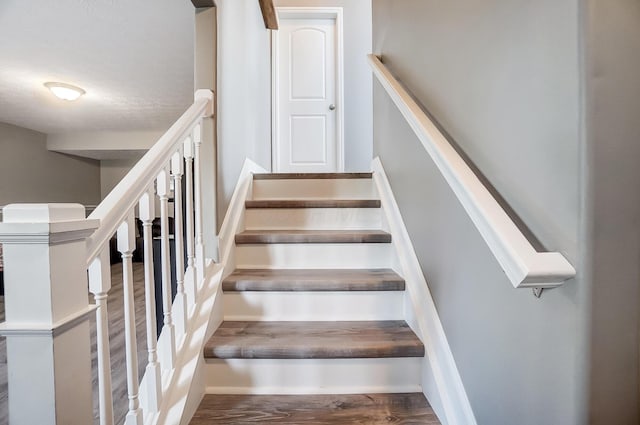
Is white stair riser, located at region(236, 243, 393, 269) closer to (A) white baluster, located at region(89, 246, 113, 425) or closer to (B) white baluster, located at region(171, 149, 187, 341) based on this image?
(B) white baluster, located at region(171, 149, 187, 341)

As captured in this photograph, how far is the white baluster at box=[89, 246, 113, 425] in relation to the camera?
732 mm

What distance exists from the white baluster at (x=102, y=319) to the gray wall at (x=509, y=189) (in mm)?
954

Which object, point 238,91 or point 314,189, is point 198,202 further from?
point 314,189

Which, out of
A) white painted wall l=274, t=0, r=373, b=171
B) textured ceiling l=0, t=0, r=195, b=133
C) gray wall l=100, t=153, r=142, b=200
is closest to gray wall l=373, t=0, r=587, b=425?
textured ceiling l=0, t=0, r=195, b=133

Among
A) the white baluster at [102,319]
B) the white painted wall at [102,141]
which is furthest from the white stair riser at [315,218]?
the white painted wall at [102,141]

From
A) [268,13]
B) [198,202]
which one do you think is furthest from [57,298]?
[268,13]

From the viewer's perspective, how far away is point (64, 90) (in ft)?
11.5

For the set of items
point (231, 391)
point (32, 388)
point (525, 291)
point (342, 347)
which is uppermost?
point (525, 291)

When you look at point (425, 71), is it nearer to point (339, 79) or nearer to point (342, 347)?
point (342, 347)

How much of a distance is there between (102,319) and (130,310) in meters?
0.15

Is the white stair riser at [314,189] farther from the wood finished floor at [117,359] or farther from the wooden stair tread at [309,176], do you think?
the wood finished floor at [117,359]

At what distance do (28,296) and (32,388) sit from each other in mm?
163

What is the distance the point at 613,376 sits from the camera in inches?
22.7

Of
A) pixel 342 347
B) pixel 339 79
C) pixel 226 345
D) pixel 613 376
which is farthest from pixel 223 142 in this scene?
pixel 339 79
